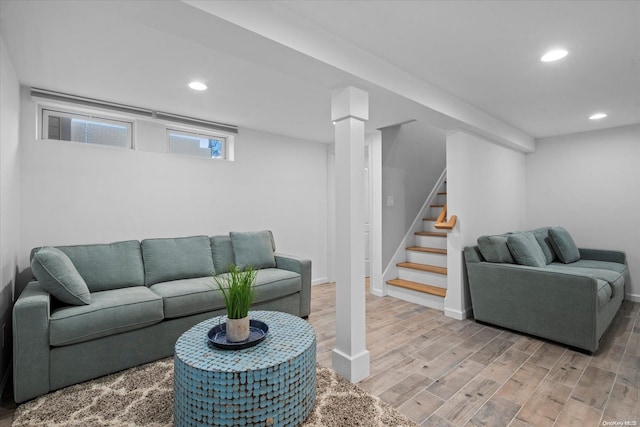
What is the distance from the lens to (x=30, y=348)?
192cm

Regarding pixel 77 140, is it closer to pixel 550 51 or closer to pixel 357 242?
pixel 357 242

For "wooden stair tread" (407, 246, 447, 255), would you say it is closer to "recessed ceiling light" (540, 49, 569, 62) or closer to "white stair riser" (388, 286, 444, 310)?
"white stair riser" (388, 286, 444, 310)

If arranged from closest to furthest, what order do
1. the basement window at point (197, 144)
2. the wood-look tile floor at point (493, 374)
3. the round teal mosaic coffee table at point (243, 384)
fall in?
the round teal mosaic coffee table at point (243, 384) → the wood-look tile floor at point (493, 374) → the basement window at point (197, 144)

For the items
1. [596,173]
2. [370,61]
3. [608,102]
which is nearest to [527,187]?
[596,173]

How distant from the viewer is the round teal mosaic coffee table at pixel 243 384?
151 centimetres

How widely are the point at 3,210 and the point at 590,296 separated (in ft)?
14.4

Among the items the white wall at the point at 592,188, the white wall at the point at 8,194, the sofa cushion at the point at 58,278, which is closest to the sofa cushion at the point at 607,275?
the white wall at the point at 592,188

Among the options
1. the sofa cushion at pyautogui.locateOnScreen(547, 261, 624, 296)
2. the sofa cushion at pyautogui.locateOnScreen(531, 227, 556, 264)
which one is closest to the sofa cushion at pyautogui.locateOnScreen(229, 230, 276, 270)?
the sofa cushion at pyautogui.locateOnScreen(547, 261, 624, 296)

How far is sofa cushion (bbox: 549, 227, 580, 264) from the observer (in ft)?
12.8

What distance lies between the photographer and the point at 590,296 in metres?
2.57

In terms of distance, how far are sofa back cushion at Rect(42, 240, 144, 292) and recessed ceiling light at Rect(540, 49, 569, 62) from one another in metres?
3.72

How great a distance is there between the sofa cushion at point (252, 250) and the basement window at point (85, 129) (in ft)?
4.99

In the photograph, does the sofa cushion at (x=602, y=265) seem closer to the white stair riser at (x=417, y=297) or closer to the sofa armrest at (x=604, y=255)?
the sofa armrest at (x=604, y=255)

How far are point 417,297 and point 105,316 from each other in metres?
3.26
